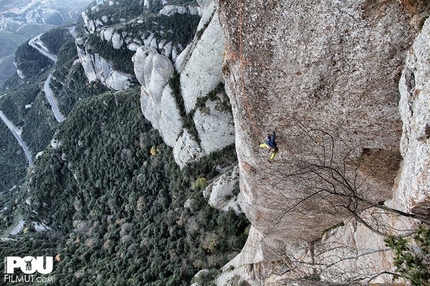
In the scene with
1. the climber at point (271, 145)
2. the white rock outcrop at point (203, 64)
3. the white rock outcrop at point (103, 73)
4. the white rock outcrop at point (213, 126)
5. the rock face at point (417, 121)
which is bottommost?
the rock face at point (417, 121)

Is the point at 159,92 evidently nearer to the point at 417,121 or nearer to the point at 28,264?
the point at 417,121

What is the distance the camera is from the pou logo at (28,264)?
44.6m

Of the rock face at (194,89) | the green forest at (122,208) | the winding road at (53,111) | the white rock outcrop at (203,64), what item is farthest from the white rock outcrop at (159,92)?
the winding road at (53,111)

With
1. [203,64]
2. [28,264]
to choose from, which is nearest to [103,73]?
[28,264]

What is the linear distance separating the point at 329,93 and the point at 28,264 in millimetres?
A: 53451

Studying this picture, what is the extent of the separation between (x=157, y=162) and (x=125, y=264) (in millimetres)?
12855

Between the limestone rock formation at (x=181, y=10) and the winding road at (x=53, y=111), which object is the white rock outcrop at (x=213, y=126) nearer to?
the limestone rock formation at (x=181, y=10)

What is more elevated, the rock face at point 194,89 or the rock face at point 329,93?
the rock face at point 194,89

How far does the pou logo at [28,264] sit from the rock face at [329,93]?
44.5m

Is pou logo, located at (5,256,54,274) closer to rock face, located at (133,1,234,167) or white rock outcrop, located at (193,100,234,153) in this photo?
rock face, located at (133,1,234,167)

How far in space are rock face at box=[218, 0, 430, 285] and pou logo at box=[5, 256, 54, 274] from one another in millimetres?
44480

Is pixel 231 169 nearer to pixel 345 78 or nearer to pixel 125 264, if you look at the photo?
pixel 125 264

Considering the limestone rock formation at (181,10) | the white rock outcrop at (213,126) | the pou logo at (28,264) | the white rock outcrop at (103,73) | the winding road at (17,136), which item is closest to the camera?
the white rock outcrop at (213,126)

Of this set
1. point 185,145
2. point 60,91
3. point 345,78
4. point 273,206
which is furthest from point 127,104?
point 60,91
